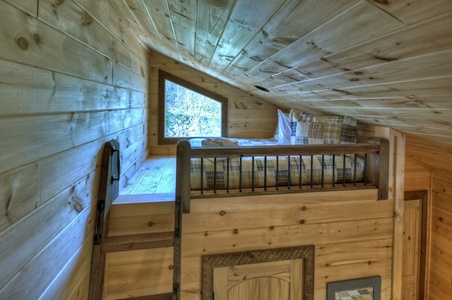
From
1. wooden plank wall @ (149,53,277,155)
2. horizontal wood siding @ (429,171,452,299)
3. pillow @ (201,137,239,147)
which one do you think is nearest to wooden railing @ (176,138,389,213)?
pillow @ (201,137,239,147)

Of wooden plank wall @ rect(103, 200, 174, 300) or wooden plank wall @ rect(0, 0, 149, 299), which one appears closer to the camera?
wooden plank wall @ rect(0, 0, 149, 299)

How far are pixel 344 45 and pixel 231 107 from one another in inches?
104

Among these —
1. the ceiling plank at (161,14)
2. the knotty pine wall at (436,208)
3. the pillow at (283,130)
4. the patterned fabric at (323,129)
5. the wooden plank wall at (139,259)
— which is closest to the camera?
the ceiling plank at (161,14)

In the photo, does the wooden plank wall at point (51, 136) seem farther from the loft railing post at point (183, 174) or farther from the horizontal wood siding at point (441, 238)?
the horizontal wood siding at point (441, 238)

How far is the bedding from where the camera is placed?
1.73 m

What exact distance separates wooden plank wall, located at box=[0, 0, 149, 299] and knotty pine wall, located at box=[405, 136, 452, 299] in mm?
2541

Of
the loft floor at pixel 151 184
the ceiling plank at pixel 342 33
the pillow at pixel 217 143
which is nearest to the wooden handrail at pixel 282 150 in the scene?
the pillow at pixel 217 143

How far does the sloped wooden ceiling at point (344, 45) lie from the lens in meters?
0.72

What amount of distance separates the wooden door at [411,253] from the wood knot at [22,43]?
339 centimetres

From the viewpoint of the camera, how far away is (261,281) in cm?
181

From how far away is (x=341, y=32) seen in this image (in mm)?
872

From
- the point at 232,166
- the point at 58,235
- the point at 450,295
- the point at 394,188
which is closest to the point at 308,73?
the point at 232,166

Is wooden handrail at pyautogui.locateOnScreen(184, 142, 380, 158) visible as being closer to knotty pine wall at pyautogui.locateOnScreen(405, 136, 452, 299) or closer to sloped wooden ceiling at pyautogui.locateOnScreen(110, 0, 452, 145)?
sloped wooden ceiling at pyautogui.locateOnScreen(110, 0, 452, 145)

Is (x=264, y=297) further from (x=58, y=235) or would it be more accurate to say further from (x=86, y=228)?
(x=58, y=235)
